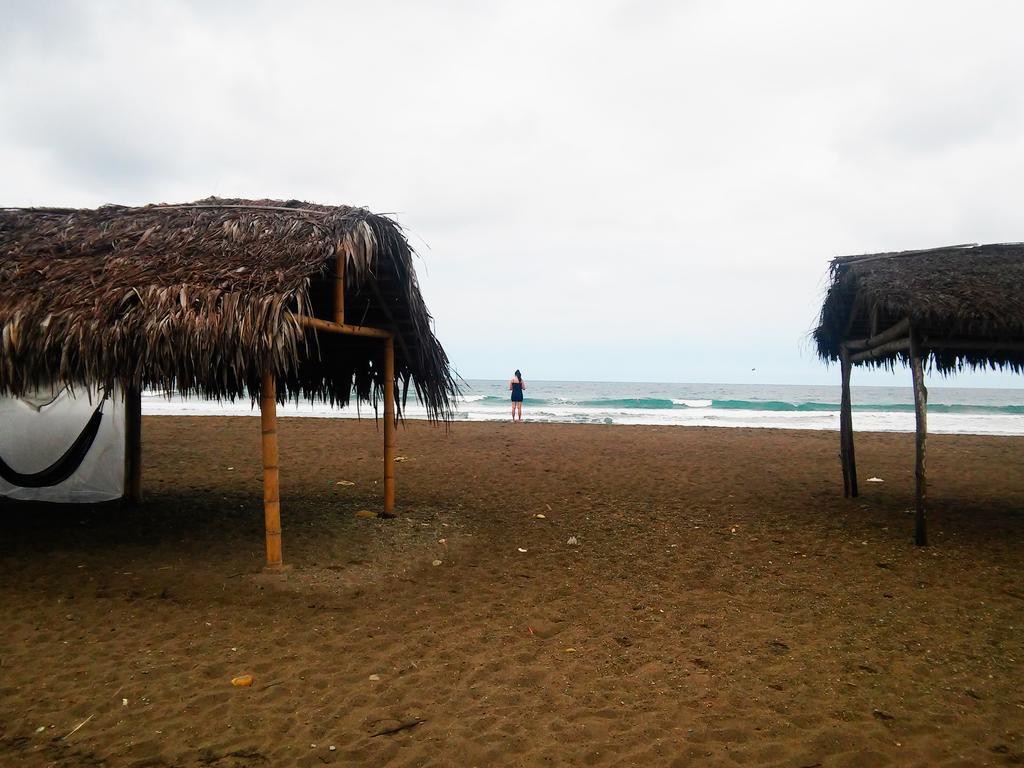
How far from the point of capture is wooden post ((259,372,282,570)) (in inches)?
180

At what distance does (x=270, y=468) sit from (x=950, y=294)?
5951mm

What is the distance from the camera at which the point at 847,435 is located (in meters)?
7.63

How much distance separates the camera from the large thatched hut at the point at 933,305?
5605 millimetres

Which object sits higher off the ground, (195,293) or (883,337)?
(195,293)

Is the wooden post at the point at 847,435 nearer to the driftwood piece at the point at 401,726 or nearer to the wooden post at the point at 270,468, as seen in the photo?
the wooden post at the point at 270,468

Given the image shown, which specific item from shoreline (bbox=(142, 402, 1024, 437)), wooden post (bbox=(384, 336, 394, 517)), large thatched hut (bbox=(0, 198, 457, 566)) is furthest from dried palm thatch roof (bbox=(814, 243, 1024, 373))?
shoreline (bbox=(142, 402, 1024, 437))

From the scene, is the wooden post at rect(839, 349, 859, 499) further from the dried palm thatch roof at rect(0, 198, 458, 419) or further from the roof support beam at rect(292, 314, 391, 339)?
the roof support beam at rect(292, 314, 391, 339)

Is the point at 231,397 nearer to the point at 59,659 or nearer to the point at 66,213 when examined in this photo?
the point at 66,213

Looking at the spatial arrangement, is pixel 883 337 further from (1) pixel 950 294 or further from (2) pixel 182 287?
(2) pixel 182 287

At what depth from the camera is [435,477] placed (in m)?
9.23

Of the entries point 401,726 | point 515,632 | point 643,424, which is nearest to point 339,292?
point 515,632

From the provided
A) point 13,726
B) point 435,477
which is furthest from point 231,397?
point 13,726

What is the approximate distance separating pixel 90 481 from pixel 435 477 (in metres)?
4.15

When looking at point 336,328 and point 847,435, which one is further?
point 847,435
